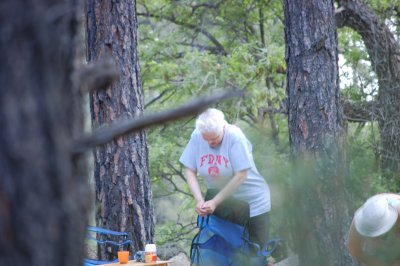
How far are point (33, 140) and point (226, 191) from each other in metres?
4.36

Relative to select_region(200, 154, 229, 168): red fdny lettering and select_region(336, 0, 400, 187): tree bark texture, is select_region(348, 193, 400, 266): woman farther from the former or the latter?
select_region(336, 0, 400, 187): tree bark texture

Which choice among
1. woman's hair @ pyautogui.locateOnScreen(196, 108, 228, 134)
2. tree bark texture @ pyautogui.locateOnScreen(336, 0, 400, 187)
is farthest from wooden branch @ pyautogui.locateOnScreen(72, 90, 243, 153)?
tree bark texture @ pyautogui.locateOnScreen(336, 0, 400, 187)

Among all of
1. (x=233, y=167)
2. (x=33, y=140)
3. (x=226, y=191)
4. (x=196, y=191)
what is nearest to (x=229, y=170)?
(x=233, y=167)

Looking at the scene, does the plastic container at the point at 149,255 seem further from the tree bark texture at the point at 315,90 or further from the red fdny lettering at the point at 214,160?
the tree bark texture at the point at 315,90

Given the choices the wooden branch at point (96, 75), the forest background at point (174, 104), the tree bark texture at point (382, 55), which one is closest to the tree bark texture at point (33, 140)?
the forest background at point (174, 104)

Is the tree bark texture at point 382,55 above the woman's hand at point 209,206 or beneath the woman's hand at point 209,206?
above

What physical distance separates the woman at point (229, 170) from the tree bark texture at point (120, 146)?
0.52 meters

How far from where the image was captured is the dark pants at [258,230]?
18.6ft

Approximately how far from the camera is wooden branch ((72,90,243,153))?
1363 millimetres

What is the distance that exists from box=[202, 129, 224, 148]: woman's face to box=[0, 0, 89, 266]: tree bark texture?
169 inches

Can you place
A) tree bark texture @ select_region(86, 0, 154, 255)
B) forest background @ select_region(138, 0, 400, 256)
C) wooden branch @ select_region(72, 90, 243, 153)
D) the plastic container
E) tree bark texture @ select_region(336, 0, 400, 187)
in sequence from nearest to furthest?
wooden branch @ select_region(72, 90, 243, 153)
the plastic container
tree bark texture @ select_region(86, 0, 154, 255)
tree bark texture @ select_region(336, 0, 400, 187)
forest background @ select_region(138, 0, 400, 256)

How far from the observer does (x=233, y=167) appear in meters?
5.65

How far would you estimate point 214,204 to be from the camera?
18.1 ft

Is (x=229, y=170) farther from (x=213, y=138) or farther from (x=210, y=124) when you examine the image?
(x=210, y=124)
